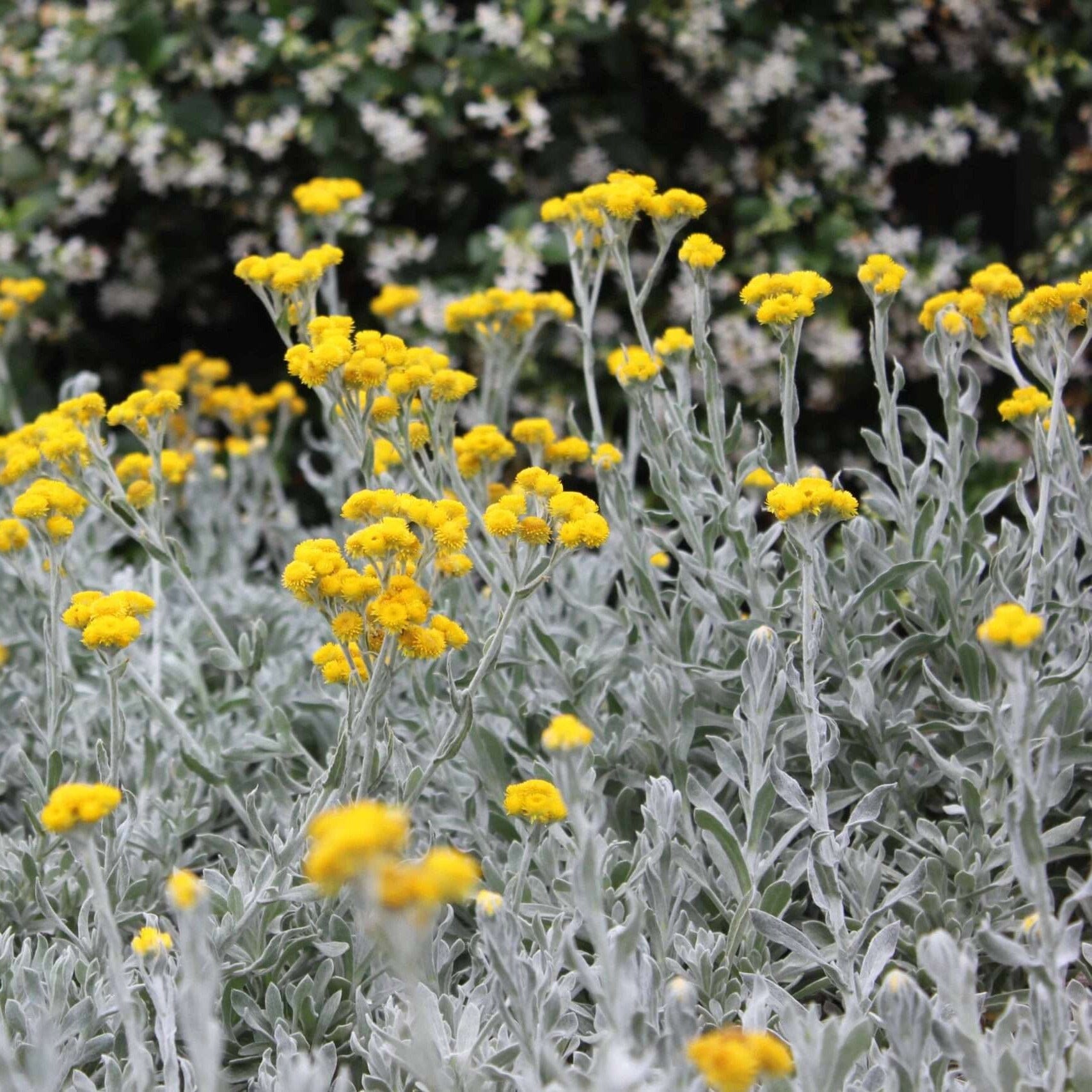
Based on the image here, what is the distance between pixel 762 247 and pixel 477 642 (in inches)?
84.1

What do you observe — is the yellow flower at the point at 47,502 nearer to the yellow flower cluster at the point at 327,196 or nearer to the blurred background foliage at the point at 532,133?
the yellow flower cluster at the point at 327,196

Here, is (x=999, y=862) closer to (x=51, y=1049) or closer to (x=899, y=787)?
(x=899, y=787)

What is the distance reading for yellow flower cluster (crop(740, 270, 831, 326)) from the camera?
67.0 inches

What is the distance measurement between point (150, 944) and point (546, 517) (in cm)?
65

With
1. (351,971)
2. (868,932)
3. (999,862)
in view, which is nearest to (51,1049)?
(351,971)

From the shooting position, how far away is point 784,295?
173cm

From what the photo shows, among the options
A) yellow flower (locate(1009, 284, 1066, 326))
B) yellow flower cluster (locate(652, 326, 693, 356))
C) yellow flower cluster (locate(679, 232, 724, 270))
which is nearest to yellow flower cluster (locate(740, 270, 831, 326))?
yellow flower cluster (locate(679, 232, 724, 270))

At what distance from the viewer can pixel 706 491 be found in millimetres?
2062

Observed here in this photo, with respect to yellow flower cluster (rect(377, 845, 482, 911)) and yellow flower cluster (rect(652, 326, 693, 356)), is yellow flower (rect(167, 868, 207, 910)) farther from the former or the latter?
yellow flower cluster (rect(652, 326, 693, 356))

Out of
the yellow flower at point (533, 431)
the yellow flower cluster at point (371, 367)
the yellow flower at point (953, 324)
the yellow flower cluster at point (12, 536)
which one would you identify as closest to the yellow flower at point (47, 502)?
the yellow flower cluster at point (12, 536)

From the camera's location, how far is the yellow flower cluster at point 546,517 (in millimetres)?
1565

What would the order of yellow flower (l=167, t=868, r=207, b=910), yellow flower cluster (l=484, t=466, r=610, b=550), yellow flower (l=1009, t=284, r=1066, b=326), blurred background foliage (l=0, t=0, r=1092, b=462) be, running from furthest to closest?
1. blurred background foliage (l=0, t=0, r=1092, b=462)
2. yellow flower (l=1009, t=284, r=1066, b=326)
3. yellow flower cluster (l=484, t=466, r=610, b=550)
4. yellow flower (l=167, t=868, r=207, b=910)

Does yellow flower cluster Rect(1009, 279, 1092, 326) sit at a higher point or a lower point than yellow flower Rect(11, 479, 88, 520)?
higher

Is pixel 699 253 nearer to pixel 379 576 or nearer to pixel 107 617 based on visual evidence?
pixel 379 576
